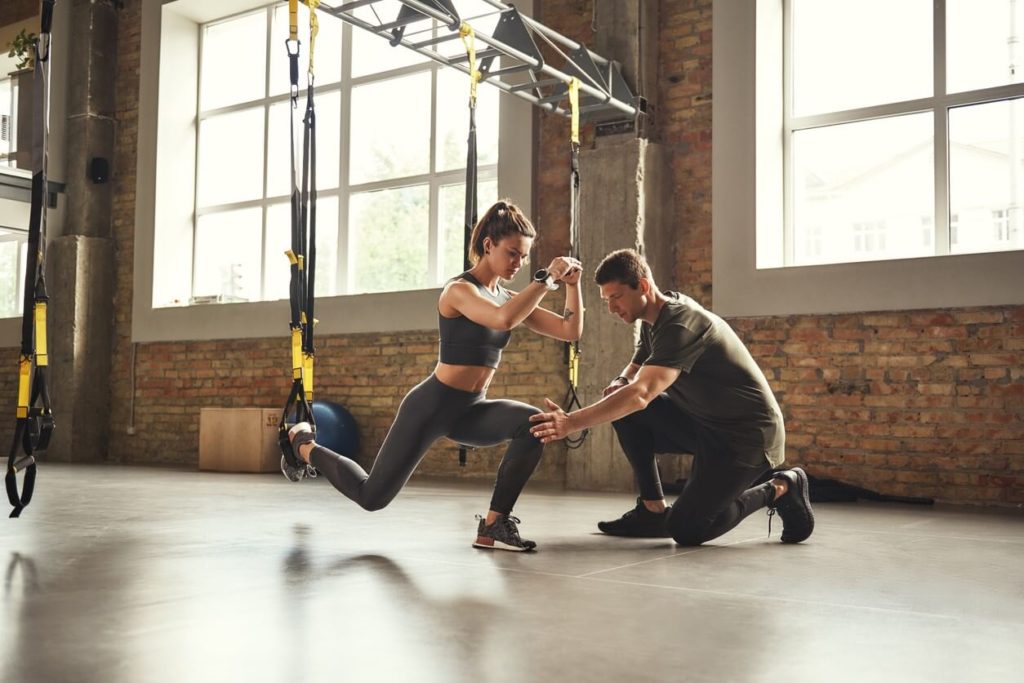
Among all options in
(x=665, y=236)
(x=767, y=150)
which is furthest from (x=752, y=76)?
(x=665, y=236)

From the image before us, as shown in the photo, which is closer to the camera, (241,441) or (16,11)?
(241,441)

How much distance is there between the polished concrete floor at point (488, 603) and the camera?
7.08 feet

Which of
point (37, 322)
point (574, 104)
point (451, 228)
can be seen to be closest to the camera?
point (37, 322)

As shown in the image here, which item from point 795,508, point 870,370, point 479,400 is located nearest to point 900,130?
point 870,370

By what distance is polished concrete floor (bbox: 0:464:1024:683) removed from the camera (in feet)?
7.08

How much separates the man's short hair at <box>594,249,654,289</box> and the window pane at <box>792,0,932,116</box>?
4.18m

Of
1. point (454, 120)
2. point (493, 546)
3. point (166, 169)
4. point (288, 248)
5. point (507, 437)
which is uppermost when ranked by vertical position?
point (454, 120)

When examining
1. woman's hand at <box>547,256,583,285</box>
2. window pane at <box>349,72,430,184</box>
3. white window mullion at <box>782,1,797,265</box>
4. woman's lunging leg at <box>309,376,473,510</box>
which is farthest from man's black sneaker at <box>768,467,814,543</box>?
window pane at <box>349,72,430,184</box>

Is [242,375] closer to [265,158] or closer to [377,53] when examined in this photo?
[265,158]

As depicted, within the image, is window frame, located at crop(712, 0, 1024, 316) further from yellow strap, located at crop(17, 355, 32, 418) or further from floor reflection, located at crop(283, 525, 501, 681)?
yellow strap, located at crop(17, 355, 32, 418)

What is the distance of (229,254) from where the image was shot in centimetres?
1094

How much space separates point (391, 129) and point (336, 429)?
2.94 m

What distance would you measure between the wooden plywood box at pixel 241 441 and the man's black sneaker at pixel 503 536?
17.5 ft

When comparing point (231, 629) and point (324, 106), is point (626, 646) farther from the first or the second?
point (324, 106)
